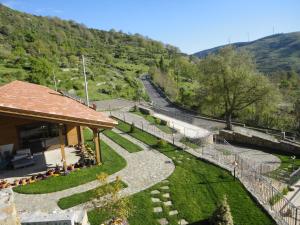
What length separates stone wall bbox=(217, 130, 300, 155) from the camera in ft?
83.3

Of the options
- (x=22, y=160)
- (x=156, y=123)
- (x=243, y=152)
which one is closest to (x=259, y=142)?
(x=243, y=152)

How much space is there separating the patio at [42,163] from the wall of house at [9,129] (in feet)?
5.58

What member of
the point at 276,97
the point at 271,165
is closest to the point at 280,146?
the point at 271,165

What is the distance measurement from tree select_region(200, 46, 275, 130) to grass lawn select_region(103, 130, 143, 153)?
557 inches

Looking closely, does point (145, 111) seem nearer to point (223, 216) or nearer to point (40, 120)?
point (40, 120)

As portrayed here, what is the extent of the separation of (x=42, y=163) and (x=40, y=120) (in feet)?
12.5

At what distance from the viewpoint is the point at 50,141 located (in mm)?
21203

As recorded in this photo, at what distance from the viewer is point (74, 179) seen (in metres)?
16.3

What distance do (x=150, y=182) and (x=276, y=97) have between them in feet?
69.5

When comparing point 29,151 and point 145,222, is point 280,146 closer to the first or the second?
point 145,222

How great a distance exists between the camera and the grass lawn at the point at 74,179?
15.3 metres

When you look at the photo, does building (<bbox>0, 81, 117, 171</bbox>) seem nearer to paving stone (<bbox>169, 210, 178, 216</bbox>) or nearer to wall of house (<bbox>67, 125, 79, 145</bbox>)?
wall of house (<bbox>67, 125, 79, 145</bbox>)

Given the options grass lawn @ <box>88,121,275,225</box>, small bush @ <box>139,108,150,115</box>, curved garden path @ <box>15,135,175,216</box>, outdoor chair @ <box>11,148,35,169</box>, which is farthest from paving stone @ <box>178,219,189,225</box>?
small bush @ <box>139,108,150,115</box>

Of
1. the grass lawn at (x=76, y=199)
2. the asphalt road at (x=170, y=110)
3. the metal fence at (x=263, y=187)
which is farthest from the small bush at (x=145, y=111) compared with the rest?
the grass lawn at (x=76, y=199)
